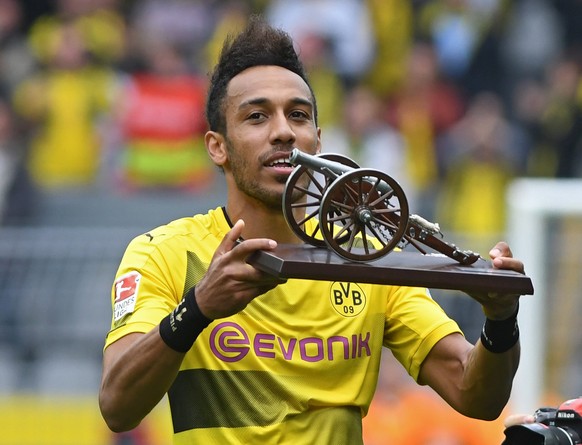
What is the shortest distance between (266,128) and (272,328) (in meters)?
0.57

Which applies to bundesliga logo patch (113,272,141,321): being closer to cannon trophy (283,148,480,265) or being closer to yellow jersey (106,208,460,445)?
yellow jersey (106,208,460,445)

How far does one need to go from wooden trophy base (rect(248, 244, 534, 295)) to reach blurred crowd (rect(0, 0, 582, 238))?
726 cm

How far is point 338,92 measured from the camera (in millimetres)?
11461

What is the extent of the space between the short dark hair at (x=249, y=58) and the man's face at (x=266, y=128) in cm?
3

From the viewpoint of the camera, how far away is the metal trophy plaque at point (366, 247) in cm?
319

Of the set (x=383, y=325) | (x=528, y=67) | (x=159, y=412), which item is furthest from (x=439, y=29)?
(x=383, y=325)

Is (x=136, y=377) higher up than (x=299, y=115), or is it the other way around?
(x=299, y=115)

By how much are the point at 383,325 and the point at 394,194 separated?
84 cm

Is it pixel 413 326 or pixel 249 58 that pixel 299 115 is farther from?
pixel 413 326

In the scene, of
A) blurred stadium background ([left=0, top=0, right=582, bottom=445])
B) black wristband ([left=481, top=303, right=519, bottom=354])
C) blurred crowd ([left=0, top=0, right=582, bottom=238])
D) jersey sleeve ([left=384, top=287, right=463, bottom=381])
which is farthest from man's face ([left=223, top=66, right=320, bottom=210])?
blurred crowd ([left=0, top=0, right=582, bottom=238])

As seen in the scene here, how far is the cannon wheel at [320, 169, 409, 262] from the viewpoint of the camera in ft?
10.5

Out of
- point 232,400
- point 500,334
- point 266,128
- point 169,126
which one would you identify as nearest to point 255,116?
point 266,128

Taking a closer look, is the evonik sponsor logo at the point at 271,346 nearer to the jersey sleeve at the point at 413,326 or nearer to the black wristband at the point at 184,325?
the jersey sleeve at the point at 413,326

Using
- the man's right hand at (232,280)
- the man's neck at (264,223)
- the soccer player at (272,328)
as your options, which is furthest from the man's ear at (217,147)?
the man's right hand at (232,280)
